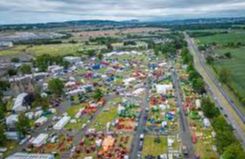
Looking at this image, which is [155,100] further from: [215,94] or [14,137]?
[14,137]

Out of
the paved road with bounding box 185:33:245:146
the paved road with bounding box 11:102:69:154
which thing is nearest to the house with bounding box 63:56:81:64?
the paved road with bounding box 185:33:245:146

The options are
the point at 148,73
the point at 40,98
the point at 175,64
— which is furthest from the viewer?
the point at 175,64

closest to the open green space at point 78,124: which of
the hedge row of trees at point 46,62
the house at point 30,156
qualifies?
the house at point 30,156

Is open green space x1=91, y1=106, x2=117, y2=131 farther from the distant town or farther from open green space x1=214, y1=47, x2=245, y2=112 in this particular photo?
open green space x1=214, y1=47, x2=245, y2=112

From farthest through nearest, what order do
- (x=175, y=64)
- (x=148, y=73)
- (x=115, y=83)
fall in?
1. (x=175, y=64)
2. (x=148, y=73)
3. (x=115, y=83)

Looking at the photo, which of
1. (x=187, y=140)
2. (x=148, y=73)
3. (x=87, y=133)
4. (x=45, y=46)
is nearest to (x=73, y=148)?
(x=87, y=133)

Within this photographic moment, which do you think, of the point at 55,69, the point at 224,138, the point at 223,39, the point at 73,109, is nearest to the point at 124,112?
the point at 73,109

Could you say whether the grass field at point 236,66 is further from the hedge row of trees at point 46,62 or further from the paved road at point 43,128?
the hedge row of trees at point 46,62
